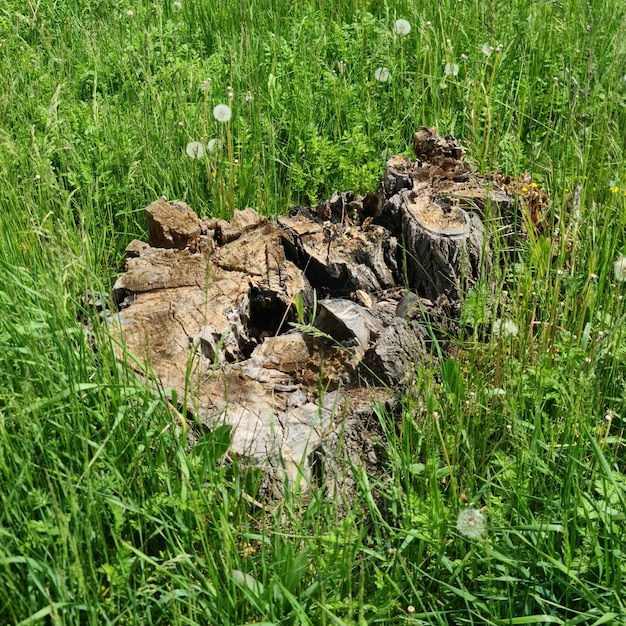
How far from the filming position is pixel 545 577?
2.14 meters

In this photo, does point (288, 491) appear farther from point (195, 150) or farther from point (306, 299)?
point (195, 150)

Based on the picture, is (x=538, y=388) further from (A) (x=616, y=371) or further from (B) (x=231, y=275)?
(B) (x=231, y=275)

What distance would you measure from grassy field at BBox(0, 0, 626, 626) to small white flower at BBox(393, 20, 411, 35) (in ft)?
0.64

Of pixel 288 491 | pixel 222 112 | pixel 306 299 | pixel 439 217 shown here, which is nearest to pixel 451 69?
pixel 222 112

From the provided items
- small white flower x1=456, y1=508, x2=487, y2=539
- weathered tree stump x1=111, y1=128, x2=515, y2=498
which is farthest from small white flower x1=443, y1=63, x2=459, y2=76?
small white flower x1=456, y1=508, x2=487, y2=539

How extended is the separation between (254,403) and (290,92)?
2.41 meters

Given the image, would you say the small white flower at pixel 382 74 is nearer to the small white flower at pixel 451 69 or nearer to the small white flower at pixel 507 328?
the small white flower at pixel 451 69

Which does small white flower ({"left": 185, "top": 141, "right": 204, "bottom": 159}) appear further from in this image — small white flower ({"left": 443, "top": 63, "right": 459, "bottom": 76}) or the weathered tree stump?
small white flower ({"left": 443, "top": 63, "right": 459, "bottom": 76})

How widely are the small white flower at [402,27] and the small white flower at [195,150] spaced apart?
1.54 meters

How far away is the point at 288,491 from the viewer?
7.07 feet

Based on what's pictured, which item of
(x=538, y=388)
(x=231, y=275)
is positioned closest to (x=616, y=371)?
(x=538, y=388)

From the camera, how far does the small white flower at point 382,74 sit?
14.8 feet

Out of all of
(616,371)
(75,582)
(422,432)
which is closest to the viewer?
(75,582)

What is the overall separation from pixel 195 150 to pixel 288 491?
2153mm
